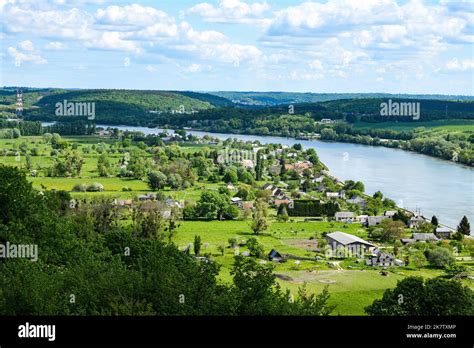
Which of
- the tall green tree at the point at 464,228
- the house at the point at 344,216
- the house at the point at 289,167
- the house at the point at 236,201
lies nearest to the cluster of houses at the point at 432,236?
the tall green tree at the point at 464,228

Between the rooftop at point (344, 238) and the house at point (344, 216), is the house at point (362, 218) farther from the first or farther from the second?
the rooftop at point (344, 238)


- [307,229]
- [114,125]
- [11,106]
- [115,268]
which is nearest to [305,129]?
[114,125]

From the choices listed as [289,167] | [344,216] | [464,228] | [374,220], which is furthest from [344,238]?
[289,167]

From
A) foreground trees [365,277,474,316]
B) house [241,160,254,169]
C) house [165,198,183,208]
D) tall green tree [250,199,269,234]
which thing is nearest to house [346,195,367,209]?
tall green tree [250,199,269,234]

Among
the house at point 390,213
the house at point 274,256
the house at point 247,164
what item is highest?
the house at point 247,164

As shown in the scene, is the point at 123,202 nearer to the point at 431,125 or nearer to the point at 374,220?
the point at 374,220

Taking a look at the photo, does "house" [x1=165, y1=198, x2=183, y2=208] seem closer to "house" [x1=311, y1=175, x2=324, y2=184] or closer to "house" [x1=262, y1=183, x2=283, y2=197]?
"house" [x1=262, y1=183, x2=283, y2=197]
